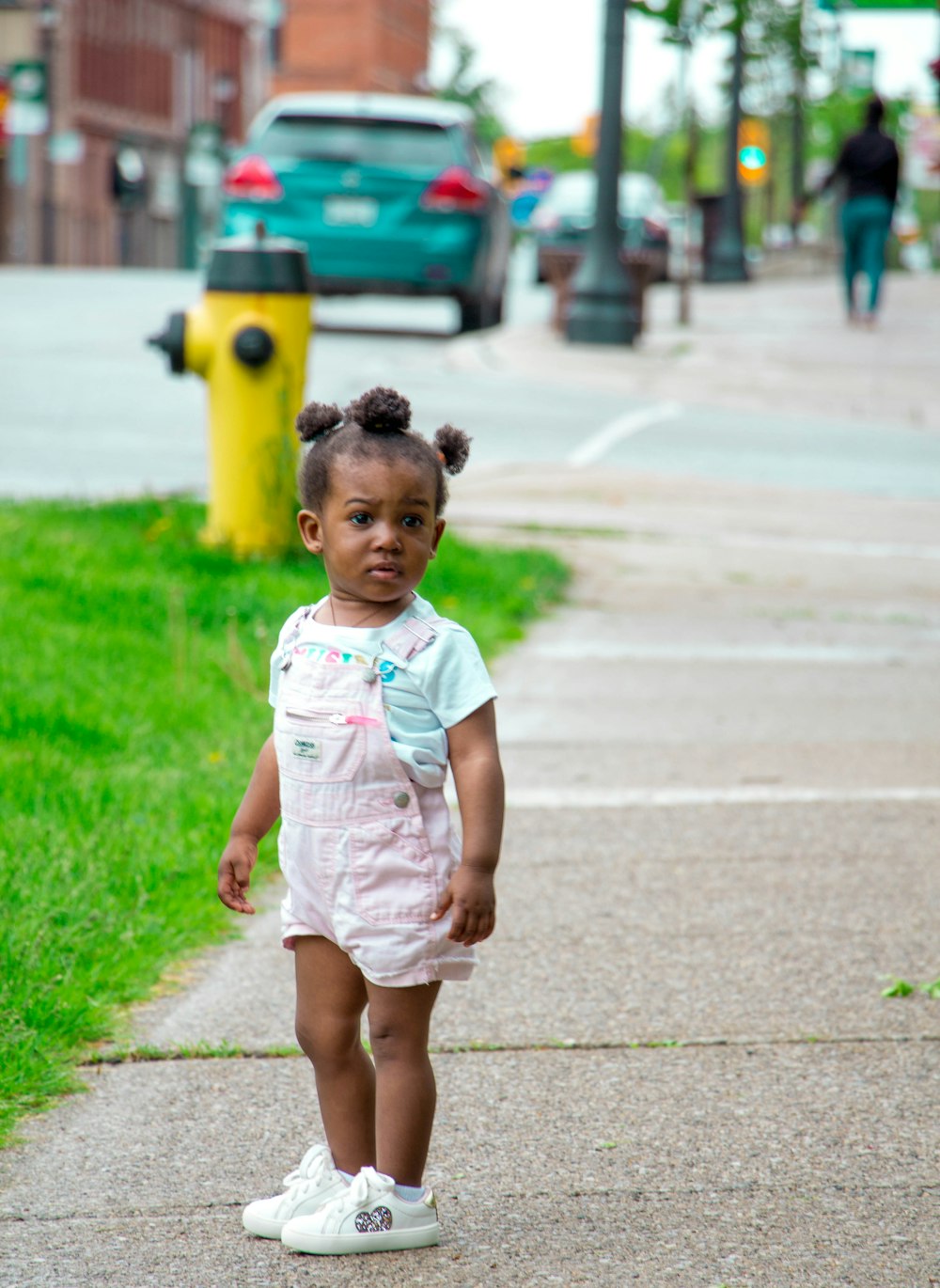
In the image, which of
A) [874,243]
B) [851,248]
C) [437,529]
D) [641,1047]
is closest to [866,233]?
[874,243]

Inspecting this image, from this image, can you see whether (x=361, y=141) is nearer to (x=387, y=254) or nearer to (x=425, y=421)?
(x=387, y=254)

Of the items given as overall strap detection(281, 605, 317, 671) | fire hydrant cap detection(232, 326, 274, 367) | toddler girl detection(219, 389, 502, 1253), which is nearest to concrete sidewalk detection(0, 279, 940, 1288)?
toddler girl detection(219, 389, 502, 1253)

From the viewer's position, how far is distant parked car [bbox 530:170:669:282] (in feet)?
108

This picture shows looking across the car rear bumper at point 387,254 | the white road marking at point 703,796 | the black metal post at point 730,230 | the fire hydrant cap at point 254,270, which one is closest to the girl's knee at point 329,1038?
the white road marking at point 703,796

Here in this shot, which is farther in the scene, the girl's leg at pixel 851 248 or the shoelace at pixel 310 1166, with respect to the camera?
the girl's leg at pixel 851 248

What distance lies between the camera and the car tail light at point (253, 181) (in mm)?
15500

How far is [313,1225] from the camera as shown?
103 inches

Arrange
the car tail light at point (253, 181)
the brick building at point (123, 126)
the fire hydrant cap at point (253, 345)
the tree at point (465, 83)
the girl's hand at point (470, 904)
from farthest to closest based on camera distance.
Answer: the tree at point (465, 83) < the brick building at point (123, 126) < the car tail light at point (253, 181) < the fire hydrant cap at point (253, 345) < the girl's hand at point (470, 904)

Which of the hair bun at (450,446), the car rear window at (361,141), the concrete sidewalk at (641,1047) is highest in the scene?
the car rear window at (361,141)

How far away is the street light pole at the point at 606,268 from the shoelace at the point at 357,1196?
15.8 meters

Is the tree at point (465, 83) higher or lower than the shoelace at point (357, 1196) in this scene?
higher

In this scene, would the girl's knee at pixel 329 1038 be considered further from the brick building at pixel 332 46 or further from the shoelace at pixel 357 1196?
the brick building at pixel 332 46

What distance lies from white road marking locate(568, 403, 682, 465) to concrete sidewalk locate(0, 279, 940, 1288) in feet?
16.8

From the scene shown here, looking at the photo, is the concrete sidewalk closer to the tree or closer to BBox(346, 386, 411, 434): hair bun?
BBox(346, 386, 411, 434): hair bun
